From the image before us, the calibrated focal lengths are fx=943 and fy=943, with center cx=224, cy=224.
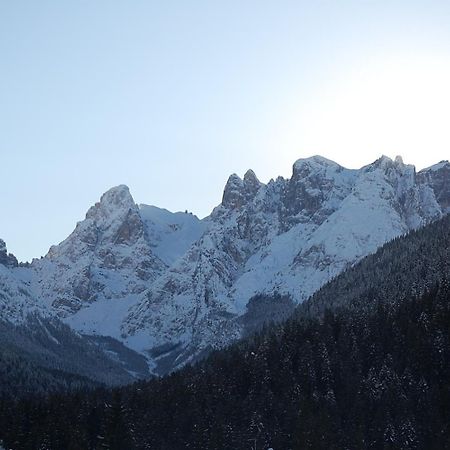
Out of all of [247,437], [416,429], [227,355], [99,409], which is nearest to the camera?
[416,429]

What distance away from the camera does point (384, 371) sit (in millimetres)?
145000

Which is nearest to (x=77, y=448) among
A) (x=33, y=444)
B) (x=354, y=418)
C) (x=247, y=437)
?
(x=33, y=444)

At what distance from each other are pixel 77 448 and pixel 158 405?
3864cm

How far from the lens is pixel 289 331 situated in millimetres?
177125

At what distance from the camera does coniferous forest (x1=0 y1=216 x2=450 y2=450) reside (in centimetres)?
13025

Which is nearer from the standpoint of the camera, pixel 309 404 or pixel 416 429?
pixel 416 429

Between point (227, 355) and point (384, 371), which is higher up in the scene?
point (227, 355)

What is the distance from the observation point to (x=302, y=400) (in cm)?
14288

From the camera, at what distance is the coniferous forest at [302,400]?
130250 millimetres

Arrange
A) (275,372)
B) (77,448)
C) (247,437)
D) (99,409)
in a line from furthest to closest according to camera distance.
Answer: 1. (275,372)
2. (99,409)
3. (247,437)
4. (77,448)

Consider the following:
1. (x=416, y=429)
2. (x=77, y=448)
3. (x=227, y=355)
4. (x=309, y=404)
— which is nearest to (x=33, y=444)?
(x=77, y=448)

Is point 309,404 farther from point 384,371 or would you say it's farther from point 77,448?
point 77,448

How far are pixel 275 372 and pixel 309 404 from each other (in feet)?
67.5

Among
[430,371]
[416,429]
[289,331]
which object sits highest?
[289,331]
